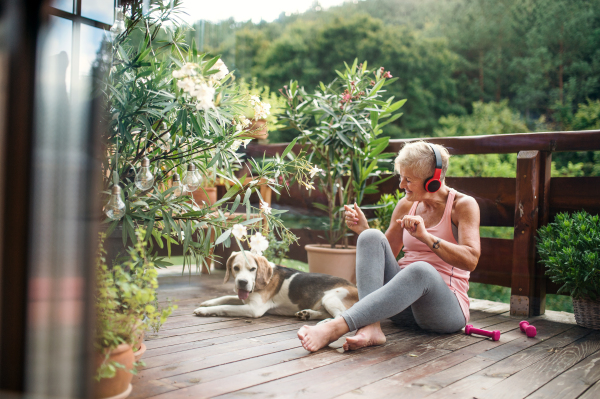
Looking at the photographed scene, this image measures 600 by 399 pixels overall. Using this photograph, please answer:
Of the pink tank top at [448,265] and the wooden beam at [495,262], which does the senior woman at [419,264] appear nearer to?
the pink tank top at [448,265]

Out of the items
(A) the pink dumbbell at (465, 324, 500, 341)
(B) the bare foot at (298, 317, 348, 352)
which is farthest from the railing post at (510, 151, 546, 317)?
(B) the bare foot at (298, 317, 348, 352)

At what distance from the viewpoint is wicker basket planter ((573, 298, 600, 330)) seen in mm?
2369

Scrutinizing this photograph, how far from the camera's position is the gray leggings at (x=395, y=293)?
1938mm

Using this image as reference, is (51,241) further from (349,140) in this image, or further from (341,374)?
(349,140)

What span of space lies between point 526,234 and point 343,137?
1281 millimetres

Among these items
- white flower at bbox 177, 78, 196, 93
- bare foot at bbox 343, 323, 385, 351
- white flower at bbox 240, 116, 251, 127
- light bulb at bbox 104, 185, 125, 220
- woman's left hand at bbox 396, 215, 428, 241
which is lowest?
bare foot at bbox 343, 323, 385, 351

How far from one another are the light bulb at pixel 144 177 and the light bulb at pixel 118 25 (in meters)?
0.45

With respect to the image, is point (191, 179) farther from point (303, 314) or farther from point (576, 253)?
point (576, 253)

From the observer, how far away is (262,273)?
8.61 ft

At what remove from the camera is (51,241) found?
69 cm

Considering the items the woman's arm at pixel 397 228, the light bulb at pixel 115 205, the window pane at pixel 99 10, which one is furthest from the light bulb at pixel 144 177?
the woman's arm at pixel 397 228

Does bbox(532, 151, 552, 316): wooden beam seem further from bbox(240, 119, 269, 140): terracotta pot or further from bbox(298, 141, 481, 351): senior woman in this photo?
bbox(240, 119, 269, 140): terracotta pot

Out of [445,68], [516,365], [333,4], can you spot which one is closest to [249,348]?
[516,365]

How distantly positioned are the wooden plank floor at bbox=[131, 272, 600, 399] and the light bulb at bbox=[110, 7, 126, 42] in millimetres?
912
